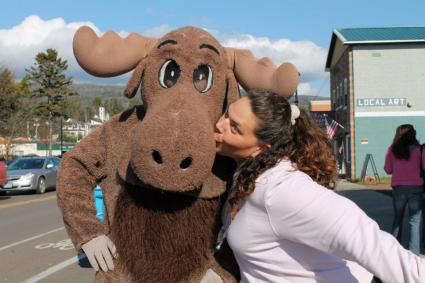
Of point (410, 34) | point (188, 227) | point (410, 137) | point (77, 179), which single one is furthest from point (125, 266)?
point (410, 34)

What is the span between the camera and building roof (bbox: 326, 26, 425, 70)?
25.2 metres

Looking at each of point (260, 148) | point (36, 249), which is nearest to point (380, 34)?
point (36, 249)

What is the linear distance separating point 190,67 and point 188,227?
768 mm

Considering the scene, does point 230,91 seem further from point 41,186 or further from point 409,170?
point 41,186

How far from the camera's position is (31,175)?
66.1 feet

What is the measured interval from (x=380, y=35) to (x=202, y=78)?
82.9ft

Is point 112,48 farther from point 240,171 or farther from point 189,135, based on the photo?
point 240,171

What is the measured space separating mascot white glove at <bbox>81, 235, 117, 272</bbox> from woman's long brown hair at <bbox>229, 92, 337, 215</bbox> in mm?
748

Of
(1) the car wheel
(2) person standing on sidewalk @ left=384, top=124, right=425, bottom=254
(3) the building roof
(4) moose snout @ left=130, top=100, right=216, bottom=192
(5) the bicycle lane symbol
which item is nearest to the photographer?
(4) moose snout @ left=130, top=100, right=216, bottom=192

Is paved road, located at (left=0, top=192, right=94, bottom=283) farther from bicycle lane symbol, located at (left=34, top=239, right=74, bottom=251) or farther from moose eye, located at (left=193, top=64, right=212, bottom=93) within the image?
moose eye, located at (left=193, top=64, right=212, bottom=93)

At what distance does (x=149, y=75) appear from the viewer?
2.71m

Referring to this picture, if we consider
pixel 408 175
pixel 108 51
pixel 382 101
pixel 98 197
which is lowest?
pixel 408 175

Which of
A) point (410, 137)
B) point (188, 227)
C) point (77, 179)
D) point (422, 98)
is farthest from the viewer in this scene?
point (422, 98)

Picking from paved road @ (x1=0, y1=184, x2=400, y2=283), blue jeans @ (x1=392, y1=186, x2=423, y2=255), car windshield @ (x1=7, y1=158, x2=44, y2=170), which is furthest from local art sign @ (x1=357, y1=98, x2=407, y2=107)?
blue jeans @ (x1=392, y1=186, x2=423, y2=255)
